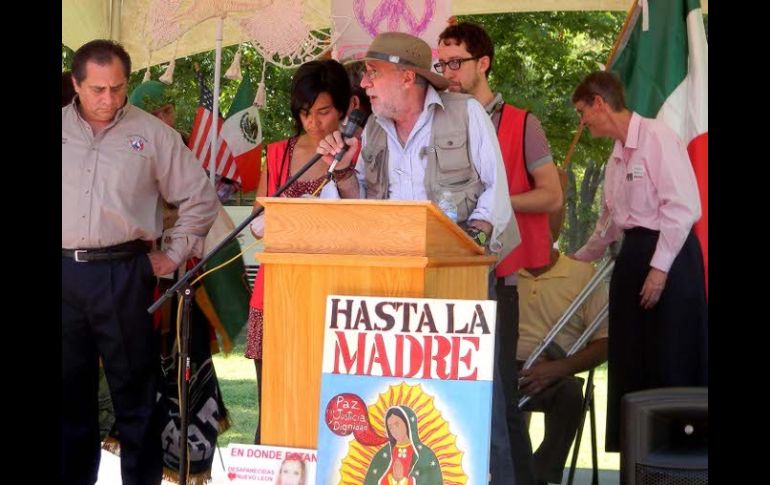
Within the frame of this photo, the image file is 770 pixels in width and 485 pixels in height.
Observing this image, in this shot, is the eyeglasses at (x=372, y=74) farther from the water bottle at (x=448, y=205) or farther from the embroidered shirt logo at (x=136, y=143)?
the embroidered shirt logo at (x=136, y=143)

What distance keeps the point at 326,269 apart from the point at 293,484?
634 mm

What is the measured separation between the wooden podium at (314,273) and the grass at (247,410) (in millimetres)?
3660

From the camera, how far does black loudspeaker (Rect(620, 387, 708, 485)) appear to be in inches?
142

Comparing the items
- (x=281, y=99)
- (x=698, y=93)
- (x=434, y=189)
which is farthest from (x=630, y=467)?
(x=281, y=99)

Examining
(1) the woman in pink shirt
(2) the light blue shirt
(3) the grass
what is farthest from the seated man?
(2) the light blue shirt

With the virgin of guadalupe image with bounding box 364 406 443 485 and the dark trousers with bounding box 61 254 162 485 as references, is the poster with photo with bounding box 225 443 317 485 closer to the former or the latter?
the virgin of guadalupe image with bounding box 364 406 443 485

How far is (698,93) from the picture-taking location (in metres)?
5.93

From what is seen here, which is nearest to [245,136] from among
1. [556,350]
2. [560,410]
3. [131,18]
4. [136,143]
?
[131,18]

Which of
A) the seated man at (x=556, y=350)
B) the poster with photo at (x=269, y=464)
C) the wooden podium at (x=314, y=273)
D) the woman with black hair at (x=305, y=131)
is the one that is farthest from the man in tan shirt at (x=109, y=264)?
the seated man at (x=556, y=350)

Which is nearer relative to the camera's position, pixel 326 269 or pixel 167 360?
pixel 326 269

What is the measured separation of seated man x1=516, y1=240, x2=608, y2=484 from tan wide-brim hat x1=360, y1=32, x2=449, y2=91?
6.85 ft

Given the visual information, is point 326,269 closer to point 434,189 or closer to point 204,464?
point 434,189
